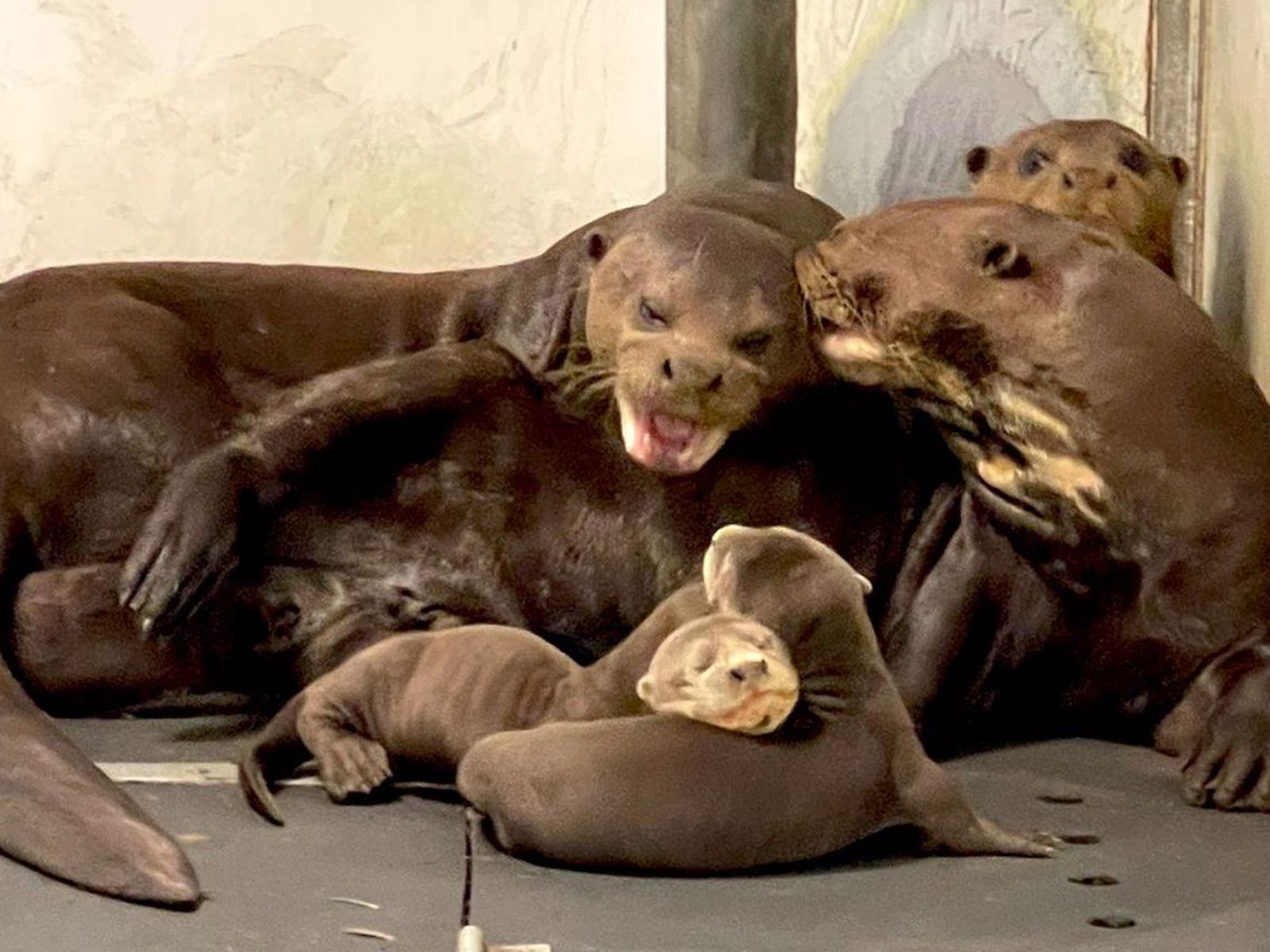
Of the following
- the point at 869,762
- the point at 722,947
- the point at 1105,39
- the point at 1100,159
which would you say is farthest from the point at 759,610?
the point at 1105,39

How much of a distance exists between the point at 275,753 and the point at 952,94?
2045mm

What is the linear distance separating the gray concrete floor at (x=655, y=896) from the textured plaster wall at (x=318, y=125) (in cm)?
182

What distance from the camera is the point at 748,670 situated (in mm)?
2166

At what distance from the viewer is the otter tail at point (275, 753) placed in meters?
2.57

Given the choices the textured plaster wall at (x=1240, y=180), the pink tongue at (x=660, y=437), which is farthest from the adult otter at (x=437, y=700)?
the textured plaster wall at (x=1240, y=180)

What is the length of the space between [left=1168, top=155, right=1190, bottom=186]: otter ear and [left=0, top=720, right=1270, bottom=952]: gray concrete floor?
1433 mm

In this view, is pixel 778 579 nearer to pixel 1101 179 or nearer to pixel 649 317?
pixel 649 317

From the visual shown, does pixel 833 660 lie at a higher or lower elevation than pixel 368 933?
higher

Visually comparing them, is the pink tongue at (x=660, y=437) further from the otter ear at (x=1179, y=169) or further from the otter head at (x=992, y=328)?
the otter ear at (x=1179, y=169)

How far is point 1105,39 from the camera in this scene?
4.07 metres

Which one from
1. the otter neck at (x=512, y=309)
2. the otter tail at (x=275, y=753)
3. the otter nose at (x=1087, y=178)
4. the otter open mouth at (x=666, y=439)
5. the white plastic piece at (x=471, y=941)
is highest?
the otter nose at (x=1087, y=178)

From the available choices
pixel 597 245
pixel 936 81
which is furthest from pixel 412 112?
pixel 597 245

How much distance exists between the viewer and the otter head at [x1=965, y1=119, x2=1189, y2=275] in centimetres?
356

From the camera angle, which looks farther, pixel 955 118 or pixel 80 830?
pixel 955 118
